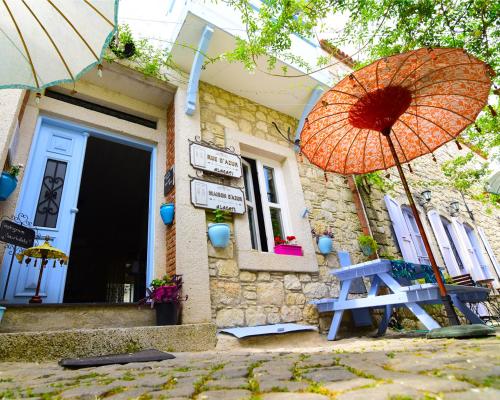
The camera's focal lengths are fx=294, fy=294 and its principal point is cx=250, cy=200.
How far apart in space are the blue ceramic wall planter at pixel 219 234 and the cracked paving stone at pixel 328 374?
237cm

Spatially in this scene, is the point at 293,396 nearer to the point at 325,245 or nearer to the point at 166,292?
the point at 166,292

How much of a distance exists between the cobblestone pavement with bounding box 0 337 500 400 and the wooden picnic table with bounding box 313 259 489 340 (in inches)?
44.0

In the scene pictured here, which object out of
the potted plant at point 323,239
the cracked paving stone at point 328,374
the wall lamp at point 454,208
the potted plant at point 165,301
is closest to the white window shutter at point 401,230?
the potted plant at point 323,239

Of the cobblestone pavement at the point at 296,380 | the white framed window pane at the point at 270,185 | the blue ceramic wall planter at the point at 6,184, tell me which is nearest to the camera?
the cobblestone pavement at the point at 296,380

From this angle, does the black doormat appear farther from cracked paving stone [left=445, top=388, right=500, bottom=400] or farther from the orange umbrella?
the orange umbrella

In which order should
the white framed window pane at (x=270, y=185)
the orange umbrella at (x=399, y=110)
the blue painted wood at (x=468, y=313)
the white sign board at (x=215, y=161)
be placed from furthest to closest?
1. the white framed window pane at (x=270, y=185)
2. the white sign board at (x=215, y=161)
3. the blue painted wood at (x=468, y=313)
4. the orange umbrella at (x=399, y=110)

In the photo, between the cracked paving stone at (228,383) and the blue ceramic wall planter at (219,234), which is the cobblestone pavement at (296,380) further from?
the blue ceramic wall planter at (219,234)

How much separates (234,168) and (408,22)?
Result: 318cm

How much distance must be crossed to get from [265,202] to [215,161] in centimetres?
111

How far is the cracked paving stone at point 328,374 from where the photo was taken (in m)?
1.20

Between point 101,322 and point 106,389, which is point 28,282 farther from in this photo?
point 106,389

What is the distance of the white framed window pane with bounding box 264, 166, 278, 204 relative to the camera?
5021 millimetres

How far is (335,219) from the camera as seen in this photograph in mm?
5281

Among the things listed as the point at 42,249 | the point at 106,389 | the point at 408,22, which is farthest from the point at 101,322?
the point at 408,22
